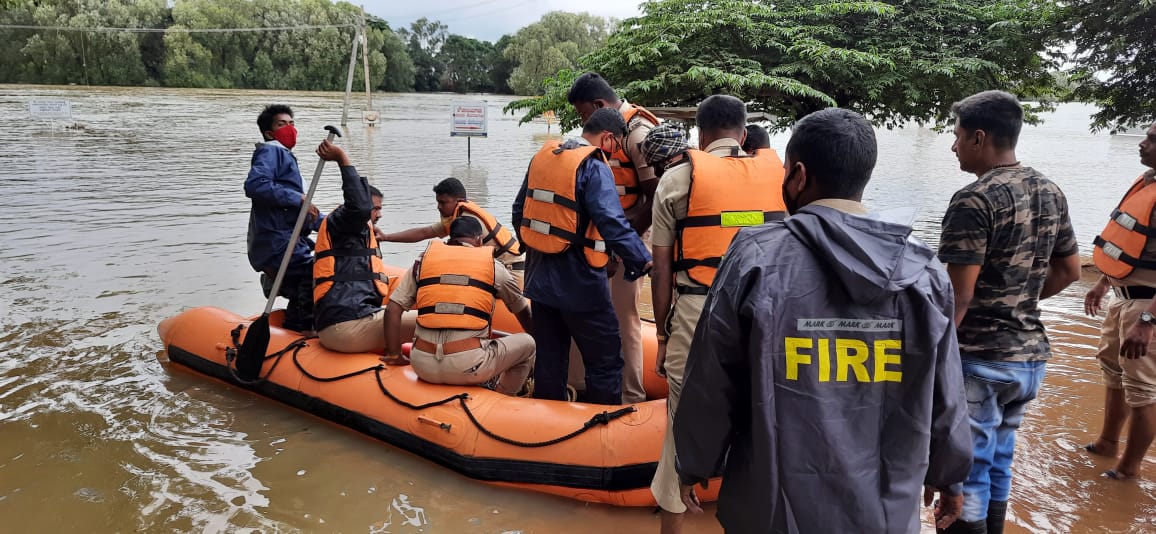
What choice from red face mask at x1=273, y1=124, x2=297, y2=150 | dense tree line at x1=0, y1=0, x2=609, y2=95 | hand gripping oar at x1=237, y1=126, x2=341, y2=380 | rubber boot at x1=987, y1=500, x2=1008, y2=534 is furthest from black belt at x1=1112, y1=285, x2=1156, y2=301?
dense tree line at x1=0, y1=0, x2=609, y2=95

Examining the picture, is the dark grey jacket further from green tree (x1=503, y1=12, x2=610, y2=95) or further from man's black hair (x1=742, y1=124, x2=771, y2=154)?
green tree (x1=503, y1=12, x2=610, y2=95)

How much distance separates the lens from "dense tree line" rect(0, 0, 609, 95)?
140ft

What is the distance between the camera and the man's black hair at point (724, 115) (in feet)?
8.46

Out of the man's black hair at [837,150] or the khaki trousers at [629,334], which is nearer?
the man's black hair at [837,150]

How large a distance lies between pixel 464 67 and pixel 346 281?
263 ft

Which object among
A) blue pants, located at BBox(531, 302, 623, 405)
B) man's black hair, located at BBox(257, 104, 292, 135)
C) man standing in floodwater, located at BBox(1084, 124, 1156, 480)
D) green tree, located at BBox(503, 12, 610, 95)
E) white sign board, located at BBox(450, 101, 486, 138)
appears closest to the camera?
man standing in floodwater, located at BBox(1084, 124, 1156, 480)

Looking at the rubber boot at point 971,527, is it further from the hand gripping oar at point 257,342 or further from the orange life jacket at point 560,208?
the hand gripping oar at point 257,342

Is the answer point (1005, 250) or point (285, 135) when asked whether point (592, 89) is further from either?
point (285, 135)

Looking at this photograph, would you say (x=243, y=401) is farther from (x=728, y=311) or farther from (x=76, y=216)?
(x=76, y=216)

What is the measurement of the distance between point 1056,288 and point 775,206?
965 millimetres

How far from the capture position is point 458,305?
10.8 ft

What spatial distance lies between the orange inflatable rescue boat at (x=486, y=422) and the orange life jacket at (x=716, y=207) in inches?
34.1

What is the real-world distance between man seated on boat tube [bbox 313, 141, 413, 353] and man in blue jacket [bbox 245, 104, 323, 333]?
1.69 ft

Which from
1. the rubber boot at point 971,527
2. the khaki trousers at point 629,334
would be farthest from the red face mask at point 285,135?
the rubber boot at point 971,527
